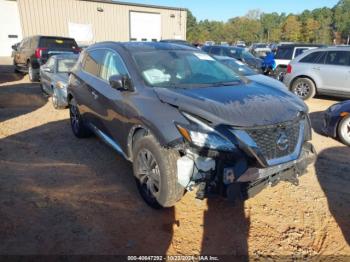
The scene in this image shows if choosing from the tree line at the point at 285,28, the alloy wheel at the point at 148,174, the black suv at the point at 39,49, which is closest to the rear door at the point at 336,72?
the alloy wheel at the point at 148,174

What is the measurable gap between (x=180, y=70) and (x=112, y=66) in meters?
0.96

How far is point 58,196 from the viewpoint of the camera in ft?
12.6

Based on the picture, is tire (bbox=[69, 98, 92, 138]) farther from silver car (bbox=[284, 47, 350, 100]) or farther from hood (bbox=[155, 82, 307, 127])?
silver car (bbox=[284, 47, 350, 100])

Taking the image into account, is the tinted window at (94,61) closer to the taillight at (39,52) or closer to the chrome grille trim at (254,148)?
the chrome grille trim at (254,148)

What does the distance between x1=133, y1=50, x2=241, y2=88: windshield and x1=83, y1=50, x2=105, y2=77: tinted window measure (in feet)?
3.09

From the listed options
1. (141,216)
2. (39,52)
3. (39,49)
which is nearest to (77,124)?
(141,216)

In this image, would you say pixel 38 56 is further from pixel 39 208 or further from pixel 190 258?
pixel 190 258

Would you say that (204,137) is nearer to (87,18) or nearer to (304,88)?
(304,88)

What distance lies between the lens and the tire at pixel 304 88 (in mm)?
9977

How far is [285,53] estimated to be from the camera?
14422 millimetres

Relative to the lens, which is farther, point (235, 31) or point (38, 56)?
point (235, 31)

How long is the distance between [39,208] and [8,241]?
0.59 m

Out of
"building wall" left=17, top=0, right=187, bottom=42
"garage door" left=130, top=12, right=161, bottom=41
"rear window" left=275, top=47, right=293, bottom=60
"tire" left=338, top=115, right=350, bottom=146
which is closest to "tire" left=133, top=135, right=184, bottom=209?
"tire" left=338, top=115, right=350, bottom=146

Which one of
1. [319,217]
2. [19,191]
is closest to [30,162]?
[19,191]
